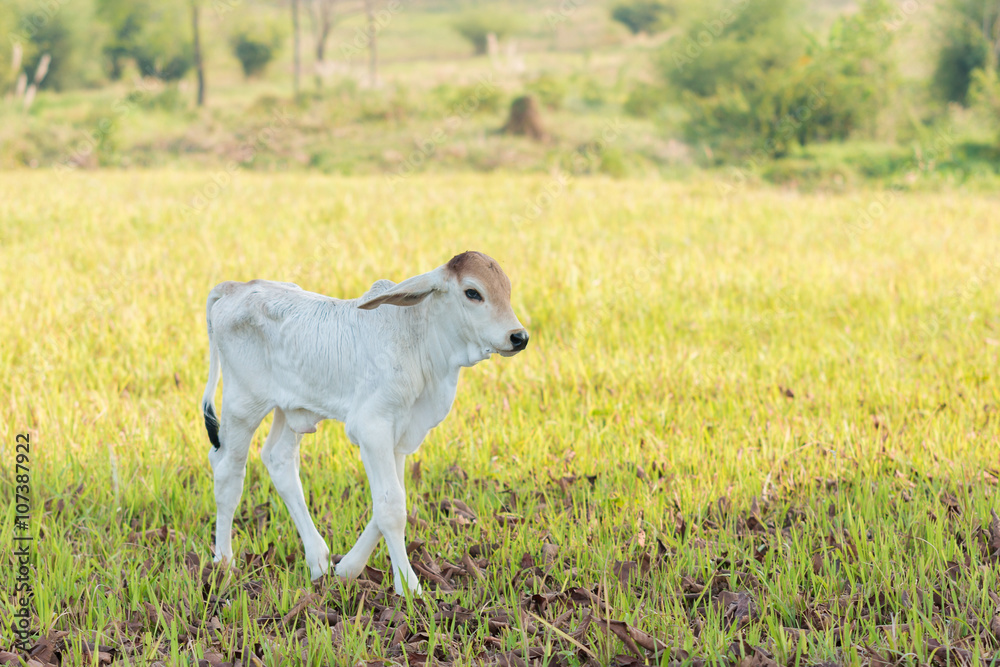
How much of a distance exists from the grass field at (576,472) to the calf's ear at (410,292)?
3.53 feet

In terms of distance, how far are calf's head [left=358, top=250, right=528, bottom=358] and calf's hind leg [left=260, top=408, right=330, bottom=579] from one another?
0.74 m

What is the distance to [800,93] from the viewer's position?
20.4m

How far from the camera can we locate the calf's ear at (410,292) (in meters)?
2.84

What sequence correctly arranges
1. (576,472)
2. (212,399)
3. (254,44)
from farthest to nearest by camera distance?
1. (254,44)
2. (576,472)
3. (212,399)

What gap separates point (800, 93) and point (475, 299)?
19928mm

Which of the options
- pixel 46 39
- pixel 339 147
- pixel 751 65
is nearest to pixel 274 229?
pixel 339 147

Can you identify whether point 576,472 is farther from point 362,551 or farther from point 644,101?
point 644,101

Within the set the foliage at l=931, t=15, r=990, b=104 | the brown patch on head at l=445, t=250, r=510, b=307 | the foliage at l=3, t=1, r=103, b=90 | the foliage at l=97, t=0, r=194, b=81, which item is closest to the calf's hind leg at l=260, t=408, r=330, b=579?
the brown patch on head at l=445, t=250, r=510, b=307

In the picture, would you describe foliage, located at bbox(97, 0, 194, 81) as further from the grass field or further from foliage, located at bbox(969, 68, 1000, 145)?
foliage, located at bbox(969, 68, 1000, 145)

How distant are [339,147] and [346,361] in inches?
778

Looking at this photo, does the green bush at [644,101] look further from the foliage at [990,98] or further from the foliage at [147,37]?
the foliage at [147,37]

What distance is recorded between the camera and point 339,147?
21844mm

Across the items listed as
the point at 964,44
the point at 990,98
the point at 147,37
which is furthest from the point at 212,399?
the point at 147,37

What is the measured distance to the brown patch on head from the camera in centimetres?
282
